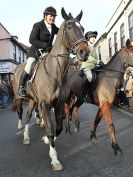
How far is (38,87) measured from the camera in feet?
24.7

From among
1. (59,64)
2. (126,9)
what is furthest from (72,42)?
(126,9)

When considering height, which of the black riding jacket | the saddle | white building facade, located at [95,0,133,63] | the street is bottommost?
the street

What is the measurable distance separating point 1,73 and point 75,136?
3892 centimetres

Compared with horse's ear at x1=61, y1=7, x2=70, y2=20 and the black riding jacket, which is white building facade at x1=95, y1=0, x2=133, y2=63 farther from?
horse's ear at x1=61, y1=7, x2=70, y2=20

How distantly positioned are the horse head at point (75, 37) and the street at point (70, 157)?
202 cm

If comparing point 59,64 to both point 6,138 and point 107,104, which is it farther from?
point 6,138

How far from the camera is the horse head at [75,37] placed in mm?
6379

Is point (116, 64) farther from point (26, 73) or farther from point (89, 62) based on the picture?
point (26, 73)

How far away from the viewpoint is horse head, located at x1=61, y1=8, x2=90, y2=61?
6379mm

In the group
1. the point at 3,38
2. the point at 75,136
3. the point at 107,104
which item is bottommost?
the point at 75,136

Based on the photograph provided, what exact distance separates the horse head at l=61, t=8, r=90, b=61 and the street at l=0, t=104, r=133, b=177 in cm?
202

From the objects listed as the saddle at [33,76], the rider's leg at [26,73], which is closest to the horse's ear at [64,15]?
the saddle at [33,76]

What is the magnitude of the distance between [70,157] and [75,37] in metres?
2.51

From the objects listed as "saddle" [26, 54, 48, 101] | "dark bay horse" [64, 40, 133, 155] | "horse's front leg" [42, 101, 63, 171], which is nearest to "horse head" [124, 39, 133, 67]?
"dark bay horse" [64, 40, 133, 155]
